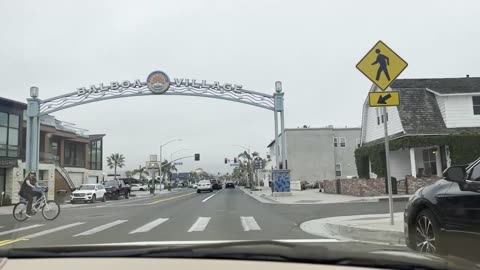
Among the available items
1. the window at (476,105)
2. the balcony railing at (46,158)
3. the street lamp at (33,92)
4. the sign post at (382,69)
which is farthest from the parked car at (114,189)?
the sign post at (382,69)

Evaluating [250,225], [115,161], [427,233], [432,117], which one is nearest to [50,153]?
[432,117]

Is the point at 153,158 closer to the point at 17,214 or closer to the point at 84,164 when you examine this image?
the point at 84,164

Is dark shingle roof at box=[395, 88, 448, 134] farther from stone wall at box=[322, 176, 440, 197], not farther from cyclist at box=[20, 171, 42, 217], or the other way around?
cyclist at box=[20, 171, 42, 217]

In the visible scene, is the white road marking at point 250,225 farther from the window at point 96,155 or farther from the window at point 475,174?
the window at point 96,155

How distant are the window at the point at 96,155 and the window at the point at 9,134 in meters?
25.1

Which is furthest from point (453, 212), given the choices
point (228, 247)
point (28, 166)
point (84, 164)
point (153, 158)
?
point (153, 158)

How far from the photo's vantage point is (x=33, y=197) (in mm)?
18219

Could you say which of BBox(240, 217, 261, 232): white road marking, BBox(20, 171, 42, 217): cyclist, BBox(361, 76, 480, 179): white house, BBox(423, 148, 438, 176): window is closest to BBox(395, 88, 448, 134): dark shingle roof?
BBox(361, 76, 480, 179): white house

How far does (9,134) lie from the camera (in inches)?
1474

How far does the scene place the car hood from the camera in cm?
273

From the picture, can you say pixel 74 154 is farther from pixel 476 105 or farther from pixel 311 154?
pixel 476 105

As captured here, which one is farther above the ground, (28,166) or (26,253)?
(28,166)

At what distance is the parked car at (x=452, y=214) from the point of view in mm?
6613

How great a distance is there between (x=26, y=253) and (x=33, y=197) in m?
16.3
